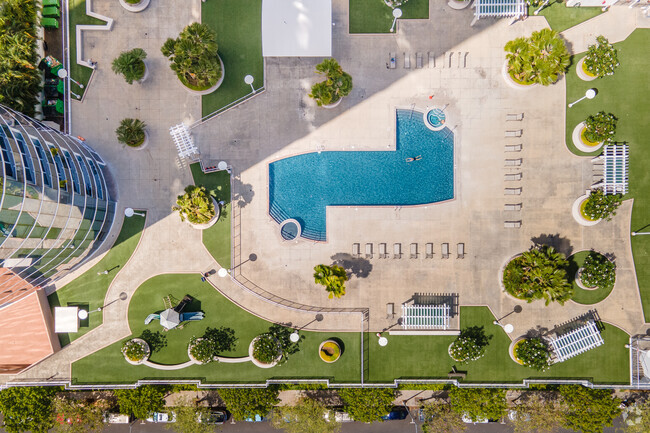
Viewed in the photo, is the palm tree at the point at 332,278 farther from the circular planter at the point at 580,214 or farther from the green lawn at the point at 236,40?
the circular planter at the point at 580,214

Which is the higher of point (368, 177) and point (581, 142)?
point (581, 142)

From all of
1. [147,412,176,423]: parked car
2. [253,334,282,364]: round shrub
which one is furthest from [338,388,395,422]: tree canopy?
[147,412,176,423]: parked car

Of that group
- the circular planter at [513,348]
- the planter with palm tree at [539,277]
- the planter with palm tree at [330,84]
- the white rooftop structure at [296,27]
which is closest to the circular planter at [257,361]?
the circular planter at [513,348]

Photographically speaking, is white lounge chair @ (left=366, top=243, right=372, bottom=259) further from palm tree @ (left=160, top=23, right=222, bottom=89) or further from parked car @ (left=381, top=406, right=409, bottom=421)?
palm tree @ (left=160, top=23, right=222, bottom=89)

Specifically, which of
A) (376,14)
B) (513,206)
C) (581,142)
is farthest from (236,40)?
(581,142)

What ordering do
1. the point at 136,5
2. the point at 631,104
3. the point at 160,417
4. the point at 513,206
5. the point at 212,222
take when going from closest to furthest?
the point at 136,5, the point at 212,222, the point at 631,104, the point at 513,206, the point at 160,417

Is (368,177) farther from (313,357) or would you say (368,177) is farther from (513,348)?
(513,348)

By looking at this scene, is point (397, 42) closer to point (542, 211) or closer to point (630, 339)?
point (542, 211)

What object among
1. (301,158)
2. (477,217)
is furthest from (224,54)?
(477,217)
